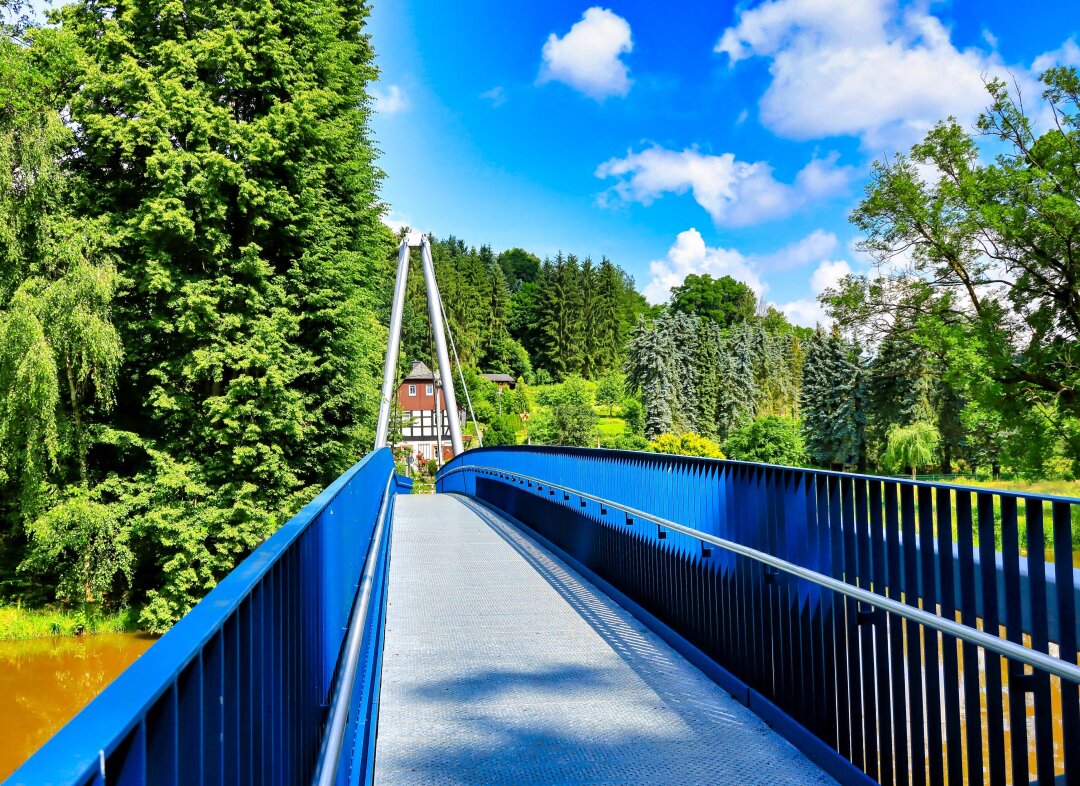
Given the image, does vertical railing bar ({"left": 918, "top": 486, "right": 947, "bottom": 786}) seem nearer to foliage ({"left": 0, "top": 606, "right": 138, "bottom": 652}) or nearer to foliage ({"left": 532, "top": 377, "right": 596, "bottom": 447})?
foliage ({"left": 0, "top": 606, "right": 138, "bottom": 652})

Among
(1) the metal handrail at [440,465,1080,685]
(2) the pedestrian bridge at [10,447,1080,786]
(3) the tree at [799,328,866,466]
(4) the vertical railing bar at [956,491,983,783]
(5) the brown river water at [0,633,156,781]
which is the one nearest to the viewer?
(2) the pedestrian bridge at [10,447,1080,786]

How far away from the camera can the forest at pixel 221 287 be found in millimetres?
22969

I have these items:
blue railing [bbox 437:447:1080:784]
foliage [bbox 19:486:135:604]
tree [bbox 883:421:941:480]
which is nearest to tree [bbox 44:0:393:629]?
foliage [bbox 19:486:135:604]

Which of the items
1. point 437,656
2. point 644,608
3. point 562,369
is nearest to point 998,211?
point 644,608

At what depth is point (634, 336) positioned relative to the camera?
87.0m

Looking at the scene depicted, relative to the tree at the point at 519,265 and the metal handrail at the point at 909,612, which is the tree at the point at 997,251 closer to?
the metal handrail at the point at 909,612

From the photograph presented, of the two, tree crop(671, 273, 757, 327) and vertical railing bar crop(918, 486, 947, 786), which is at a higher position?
tree crop(671, 273, 757, 327)

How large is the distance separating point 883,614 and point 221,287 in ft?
74.0

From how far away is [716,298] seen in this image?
154500 millimetres

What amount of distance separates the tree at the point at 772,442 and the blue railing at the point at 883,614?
71.4 m

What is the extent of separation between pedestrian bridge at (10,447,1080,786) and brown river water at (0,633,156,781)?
15167mm

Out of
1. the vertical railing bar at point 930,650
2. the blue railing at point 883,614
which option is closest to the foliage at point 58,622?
the blue railing at point 883,614

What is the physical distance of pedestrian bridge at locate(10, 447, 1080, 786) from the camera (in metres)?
1.96

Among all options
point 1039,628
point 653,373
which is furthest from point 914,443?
point 1039,628
